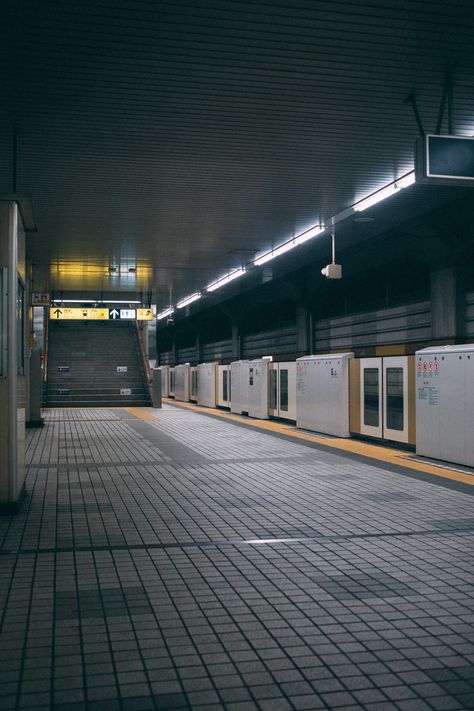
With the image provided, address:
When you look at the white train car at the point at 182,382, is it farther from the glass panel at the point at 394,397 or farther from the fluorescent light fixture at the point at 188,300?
the glass panel at the point at 394,397

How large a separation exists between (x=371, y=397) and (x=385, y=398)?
51cm

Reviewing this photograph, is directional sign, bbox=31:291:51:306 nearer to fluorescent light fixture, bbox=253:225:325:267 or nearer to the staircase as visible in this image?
the staircase

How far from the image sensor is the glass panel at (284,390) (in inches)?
663

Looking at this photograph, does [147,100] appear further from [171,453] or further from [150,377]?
[150,377]

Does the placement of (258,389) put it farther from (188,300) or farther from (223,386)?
(188,300)

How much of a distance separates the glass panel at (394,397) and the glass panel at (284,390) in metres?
5.22

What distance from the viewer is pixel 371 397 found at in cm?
1238

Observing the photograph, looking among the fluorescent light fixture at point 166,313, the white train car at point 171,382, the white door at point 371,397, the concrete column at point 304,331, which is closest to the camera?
the white door at point 371,397

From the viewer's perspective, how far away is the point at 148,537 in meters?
5.54

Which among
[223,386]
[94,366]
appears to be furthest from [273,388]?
[94,366]

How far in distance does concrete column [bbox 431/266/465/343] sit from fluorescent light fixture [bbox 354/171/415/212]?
2.01 metres

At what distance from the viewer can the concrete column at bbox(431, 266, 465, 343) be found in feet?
35.4

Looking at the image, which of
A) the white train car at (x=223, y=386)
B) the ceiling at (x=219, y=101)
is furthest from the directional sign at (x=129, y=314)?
the ceiling at (x=219, y=101)

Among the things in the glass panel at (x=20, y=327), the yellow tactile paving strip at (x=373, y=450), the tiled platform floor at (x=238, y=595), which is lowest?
the tiled platform floor at (x=238, y=595)
